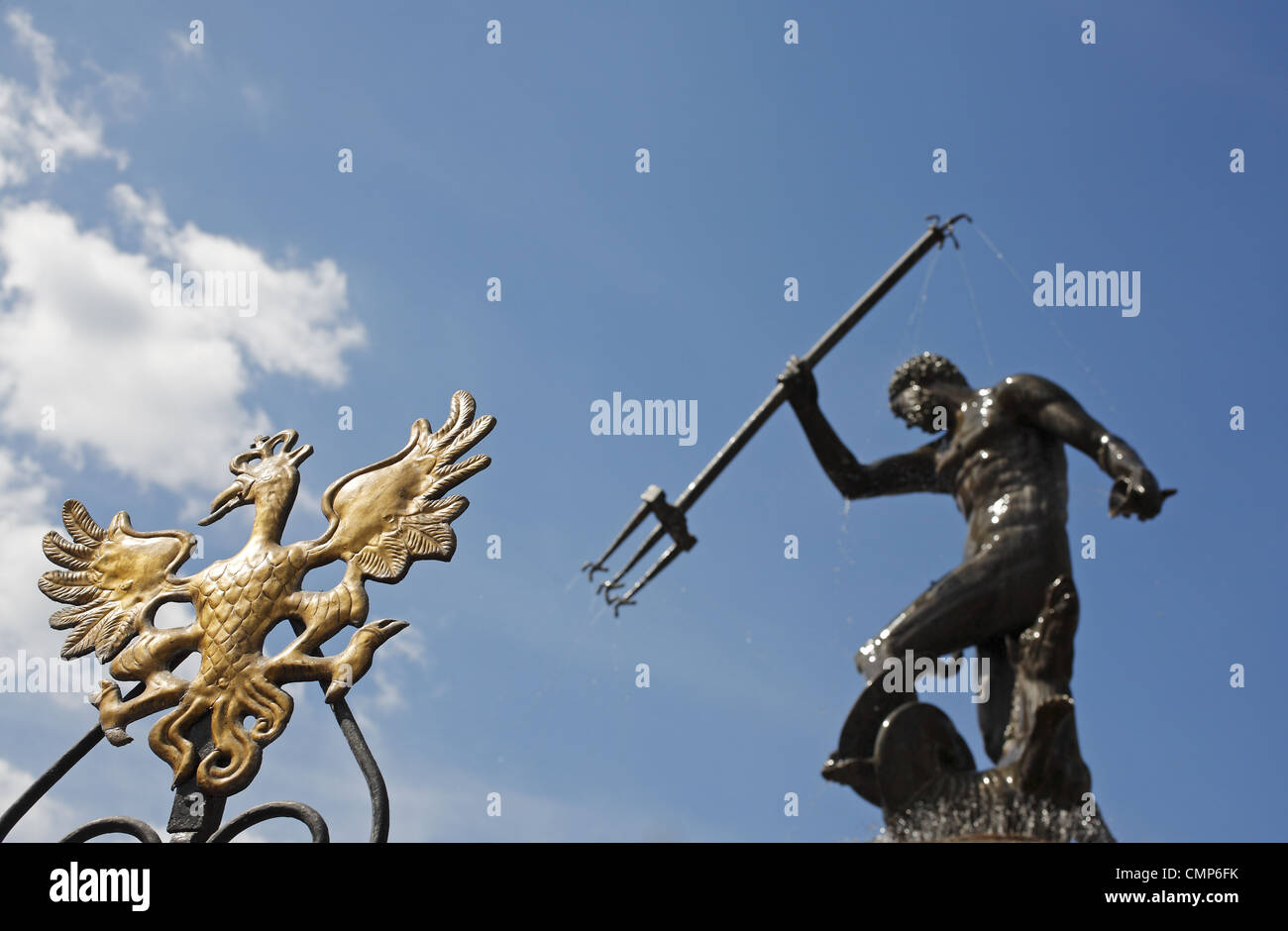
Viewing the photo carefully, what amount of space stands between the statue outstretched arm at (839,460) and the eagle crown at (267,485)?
9.82 ft

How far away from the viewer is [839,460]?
25.9 feet

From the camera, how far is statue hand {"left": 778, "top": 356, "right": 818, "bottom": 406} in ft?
25.9

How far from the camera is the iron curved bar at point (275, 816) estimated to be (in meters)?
6.72

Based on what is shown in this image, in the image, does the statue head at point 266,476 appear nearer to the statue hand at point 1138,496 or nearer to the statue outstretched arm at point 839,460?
the statue outstretched arm at point 839,460

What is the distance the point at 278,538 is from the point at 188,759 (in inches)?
55.7

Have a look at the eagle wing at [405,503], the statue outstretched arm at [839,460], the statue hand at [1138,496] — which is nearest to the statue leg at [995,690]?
the statue hand at [1138,496]

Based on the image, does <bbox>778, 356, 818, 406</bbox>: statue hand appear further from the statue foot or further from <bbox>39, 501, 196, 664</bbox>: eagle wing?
<bbox>39, 501, 196, 664</bbox>: eagle wing

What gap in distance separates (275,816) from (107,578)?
2.33 meters

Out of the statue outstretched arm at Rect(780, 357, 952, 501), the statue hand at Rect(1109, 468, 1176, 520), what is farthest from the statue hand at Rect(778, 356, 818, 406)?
the statue hand at Rect(1109, 468, 1176, 520)
